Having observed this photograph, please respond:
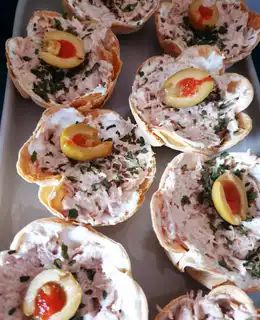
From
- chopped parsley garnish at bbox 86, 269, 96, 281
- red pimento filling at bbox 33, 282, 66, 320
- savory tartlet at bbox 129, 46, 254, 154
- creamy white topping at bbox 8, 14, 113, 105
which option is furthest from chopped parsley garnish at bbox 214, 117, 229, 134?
red pimento filling at bbox 33, 282, 66, 320

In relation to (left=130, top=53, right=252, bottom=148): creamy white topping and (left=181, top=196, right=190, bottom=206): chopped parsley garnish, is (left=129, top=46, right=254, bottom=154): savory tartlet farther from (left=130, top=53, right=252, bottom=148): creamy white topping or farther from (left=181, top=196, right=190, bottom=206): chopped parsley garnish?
(left=181, top=196, right=190, bottom=206): chopped parsley garnish

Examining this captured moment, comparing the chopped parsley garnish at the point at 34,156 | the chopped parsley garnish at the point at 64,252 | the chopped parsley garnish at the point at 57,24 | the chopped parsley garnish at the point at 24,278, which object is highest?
the chopped parsley garnish at the point at 57,24

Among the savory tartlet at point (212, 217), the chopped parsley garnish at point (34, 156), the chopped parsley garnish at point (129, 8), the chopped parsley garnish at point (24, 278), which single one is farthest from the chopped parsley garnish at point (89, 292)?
the chopped parsley garnish at point (129, 8)

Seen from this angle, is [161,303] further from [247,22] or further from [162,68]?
[247,22]

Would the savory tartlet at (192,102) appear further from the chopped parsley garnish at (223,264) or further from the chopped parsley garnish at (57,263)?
the chopped parsley garnish at (57,263)

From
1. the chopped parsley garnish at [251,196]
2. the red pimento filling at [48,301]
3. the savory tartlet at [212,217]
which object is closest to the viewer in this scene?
the red pimento filling at [48,301]

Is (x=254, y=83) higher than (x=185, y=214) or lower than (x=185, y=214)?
higher

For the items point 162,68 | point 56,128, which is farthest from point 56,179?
point 162,68

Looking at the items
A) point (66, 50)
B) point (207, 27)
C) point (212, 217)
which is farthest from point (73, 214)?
point (207, 27)

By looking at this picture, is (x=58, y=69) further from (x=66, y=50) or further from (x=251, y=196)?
(x=251, y=196)
